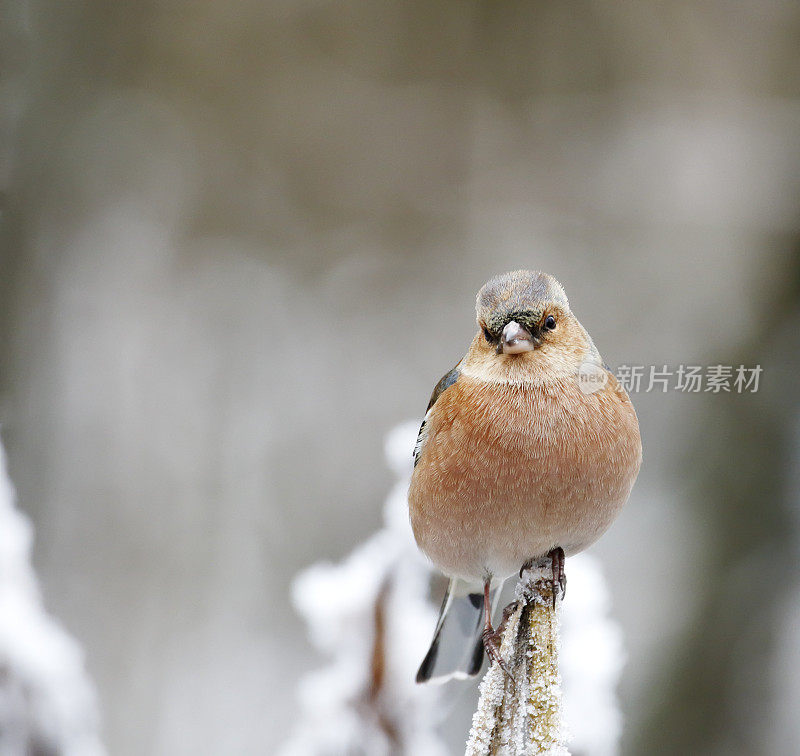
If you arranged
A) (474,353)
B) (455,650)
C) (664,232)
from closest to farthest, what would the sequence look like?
(474,353), (455,650), (664,232)

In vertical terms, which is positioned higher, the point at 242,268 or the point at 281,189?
the point at 281,189

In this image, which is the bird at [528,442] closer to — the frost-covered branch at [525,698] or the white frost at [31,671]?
the frost-covered branch at [525,698]

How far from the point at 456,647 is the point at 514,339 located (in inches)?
15.7

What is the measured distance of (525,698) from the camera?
50 cm

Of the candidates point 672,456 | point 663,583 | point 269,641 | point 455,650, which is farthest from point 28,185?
point 663,583

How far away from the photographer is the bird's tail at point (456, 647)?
820 millimetres

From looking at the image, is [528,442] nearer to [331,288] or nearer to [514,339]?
[514,339]

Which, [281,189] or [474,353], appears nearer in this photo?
[474,353]

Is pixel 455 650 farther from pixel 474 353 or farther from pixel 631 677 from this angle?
pixel 631 677

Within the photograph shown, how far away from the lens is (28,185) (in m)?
1.14

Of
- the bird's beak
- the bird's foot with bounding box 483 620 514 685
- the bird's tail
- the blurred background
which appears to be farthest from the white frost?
the bird's beak

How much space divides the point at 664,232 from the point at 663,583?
0.56 m
